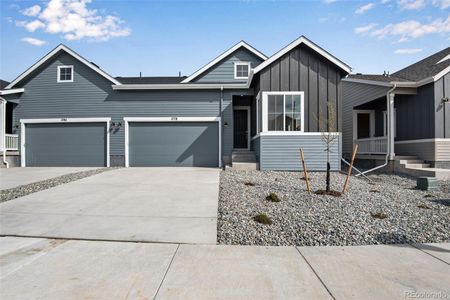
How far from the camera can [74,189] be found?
24.7 feet

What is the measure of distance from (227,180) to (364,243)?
5128 millimetres

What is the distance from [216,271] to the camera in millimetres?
3145

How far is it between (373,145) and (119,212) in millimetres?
12062

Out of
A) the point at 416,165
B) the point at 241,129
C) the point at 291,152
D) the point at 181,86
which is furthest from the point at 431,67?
the point at 181,86

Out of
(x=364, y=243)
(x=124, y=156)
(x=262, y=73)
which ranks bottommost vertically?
(x=364, y=243)

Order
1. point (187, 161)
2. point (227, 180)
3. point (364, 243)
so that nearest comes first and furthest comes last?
point (364, 243) < point (227, 180) < point (187, 161)

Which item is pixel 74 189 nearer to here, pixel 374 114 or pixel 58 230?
pixel 58 230

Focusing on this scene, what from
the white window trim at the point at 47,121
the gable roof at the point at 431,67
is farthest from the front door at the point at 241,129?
the gable roof at the point at 431,67

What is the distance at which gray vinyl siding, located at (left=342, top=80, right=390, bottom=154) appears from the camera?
13179 mm

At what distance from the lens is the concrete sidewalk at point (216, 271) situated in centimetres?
272

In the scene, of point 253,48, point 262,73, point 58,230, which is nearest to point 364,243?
point 58,230

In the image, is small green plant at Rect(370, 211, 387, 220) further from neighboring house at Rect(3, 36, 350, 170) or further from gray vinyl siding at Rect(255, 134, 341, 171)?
neighboring house at Rect(3, 36, 350, 170)

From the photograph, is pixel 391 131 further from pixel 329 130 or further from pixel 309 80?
pixel 329 130

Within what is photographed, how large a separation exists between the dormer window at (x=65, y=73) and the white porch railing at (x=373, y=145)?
1489cm
